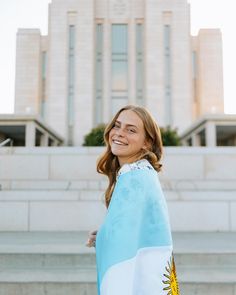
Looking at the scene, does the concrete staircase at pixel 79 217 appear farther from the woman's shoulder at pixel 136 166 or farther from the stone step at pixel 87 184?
the woman's shoulder at pixel 136 166

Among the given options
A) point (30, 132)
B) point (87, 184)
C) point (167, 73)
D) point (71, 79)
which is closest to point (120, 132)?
point (87, 184)

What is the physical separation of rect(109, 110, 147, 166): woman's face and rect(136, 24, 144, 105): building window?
41136 millimetres

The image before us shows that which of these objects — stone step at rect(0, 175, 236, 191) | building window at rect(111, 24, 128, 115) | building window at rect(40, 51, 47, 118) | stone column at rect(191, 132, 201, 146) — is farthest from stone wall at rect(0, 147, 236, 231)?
building window at rect(40, 51, 47, 118)

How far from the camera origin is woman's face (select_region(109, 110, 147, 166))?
5.87 ft

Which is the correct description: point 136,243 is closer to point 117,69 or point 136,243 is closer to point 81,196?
point 81,196

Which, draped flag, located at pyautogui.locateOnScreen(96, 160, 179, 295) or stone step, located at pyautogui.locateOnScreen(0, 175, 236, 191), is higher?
stone step, located at pyautogui.locateOnScreen(0, 175, 236, 191)

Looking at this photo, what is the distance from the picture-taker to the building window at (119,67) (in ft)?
142

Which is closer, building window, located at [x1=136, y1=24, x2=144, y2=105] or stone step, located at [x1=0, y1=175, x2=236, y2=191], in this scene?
stone step, located at [x1=0, y1=175, x2=236, y2=191]

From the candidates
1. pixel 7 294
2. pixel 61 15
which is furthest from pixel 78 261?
pixel 61 15

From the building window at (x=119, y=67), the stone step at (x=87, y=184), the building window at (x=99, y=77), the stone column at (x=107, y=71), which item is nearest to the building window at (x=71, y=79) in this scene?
the building window at (x=99, y=77)

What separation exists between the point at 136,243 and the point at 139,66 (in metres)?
43.2

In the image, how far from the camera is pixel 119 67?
4369 cm

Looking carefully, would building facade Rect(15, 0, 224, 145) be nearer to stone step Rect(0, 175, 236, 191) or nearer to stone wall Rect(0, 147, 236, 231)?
stone wall Rect(0, 147, 236, 231)

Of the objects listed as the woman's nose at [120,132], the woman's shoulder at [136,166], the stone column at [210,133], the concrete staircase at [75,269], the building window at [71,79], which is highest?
the building window at [71,79]
